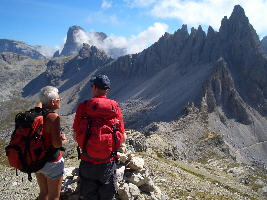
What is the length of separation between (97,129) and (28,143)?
2216 mm

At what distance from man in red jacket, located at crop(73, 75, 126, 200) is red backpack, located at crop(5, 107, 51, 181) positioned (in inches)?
45.9

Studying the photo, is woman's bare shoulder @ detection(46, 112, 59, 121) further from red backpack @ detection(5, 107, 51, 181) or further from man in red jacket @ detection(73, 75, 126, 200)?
man in red jacket @ detection(73, 75, 126, 200)

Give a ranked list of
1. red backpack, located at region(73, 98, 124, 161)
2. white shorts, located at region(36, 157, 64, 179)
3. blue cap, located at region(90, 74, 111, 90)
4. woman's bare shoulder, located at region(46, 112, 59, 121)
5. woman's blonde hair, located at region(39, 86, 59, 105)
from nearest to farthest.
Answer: woman's bare shoulder, located at region(46, 112, 59, 121), red backpack, located at region(73, 98, 124, 161), woman's blonde hair, located at region(39, 86, 59, 105), white shorts, located at region(36, 157, 64, 179), blue cap, located at region(90, 74, 111, 90)

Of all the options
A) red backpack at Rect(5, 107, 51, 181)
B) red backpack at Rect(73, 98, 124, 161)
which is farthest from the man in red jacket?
red backpack at Rect(5, 107, 51, 181)

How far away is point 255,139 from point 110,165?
190609mm

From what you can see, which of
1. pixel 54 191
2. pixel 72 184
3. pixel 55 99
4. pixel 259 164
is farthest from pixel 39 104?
pixel 259 164

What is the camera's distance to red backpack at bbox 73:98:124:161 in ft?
37.2

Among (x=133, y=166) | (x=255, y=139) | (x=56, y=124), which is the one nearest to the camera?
(x=56, y=124)

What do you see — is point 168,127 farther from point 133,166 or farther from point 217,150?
point 133,166

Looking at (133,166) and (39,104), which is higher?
(39,104)

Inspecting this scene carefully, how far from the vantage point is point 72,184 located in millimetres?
18016

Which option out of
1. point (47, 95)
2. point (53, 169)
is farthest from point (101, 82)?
point (53, 169)

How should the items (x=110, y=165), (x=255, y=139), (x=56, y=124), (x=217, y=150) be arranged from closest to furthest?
(x=56, y=124) → (x=110, y=165) → (x=217, y=150) → (x=255, y=139)

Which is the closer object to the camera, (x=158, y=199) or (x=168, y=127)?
(x=158, y=199)
